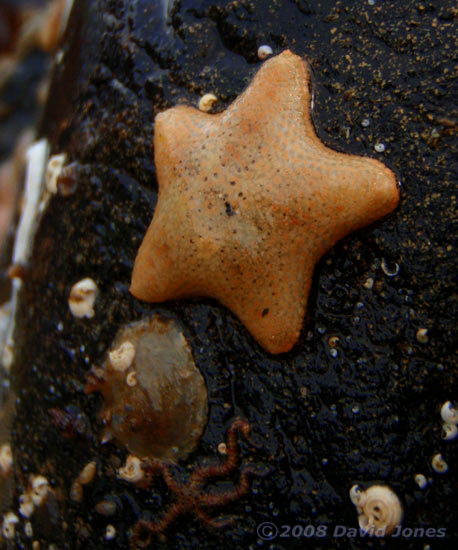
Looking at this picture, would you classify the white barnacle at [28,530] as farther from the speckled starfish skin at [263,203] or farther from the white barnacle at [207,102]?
the white barnacle at [207,102]

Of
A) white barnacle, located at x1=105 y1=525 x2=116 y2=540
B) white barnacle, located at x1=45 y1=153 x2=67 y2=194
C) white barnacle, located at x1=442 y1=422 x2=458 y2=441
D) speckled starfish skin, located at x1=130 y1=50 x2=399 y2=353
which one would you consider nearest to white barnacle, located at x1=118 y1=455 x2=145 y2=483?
white barnacle, located at x1=105 y1=525 x2=116 y2=540

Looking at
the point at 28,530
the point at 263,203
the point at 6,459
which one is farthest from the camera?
the point at 6,459

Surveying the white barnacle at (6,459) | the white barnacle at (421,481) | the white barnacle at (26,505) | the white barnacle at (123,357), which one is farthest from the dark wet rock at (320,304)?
the white barnacle at (6,459)

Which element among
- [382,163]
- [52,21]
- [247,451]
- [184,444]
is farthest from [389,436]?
[52,21]

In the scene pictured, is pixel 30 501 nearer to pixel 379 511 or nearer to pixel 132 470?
pixel 132 470

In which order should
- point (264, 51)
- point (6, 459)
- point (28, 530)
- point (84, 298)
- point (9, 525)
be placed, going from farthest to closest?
point (6, 459) → point (9, 525) → point (28, 530) → point (84, 298) → point (264, 51)

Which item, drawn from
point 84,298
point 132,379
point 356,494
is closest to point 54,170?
point 84,298

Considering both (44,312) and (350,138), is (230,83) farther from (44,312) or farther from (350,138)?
(44,312)
